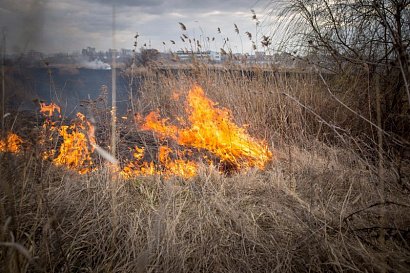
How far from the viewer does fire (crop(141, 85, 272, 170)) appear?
423cm

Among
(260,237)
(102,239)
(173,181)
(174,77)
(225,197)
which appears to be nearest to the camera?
(102,239)

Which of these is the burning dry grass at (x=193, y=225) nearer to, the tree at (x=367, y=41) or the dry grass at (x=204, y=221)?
the dry grass at (x=204, y=221)

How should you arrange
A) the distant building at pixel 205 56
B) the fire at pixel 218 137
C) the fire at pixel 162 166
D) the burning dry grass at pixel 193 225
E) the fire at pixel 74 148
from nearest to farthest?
the burning dry grass at pixel 193 225
the fire at pixel 74 148
the fire at pixel 162 166
the fire at pixel 218 137
the distant building at pixel 205 56

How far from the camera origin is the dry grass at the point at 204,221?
191 cm

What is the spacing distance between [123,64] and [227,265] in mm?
9422

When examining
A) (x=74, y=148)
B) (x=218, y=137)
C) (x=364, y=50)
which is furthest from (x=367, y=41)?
(x=74, y=148)

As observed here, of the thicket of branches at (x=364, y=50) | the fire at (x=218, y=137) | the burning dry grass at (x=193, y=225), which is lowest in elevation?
the burning dry grass at (x=193, y=225)

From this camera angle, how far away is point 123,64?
34.1ft

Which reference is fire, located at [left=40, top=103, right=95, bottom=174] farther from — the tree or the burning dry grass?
the tree

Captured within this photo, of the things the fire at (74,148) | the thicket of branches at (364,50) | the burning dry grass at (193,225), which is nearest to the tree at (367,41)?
the thicket of branches at (364,50)

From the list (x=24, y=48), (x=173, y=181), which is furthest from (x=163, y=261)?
(x=24, y=48)

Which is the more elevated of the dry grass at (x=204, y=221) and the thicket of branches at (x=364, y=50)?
the thicket of branches at (x=364, y=50)

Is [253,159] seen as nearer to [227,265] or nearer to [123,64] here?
[227,265]

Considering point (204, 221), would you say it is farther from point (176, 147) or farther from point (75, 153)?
point (75, 153)
